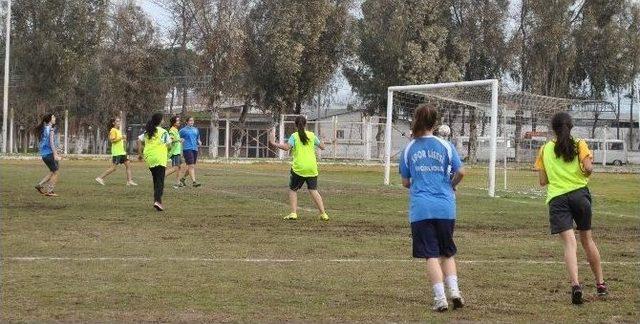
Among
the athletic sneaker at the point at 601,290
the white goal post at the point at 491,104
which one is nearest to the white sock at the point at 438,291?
the athletic sneaker at the point at 601,290

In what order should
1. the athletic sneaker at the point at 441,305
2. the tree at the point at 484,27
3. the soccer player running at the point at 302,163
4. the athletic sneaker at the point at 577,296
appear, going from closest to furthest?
the athletic sneaker at the point at 441,305 → the athletic sneaker at the point at 577,296 → the soccer player running at the point at 302,163 → the tree at the point at 484,27

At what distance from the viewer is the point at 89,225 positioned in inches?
582

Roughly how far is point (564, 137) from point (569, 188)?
17.9 inches

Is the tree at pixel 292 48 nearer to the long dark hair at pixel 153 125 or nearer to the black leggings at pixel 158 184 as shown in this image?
the long dark hair at pixel 153 125

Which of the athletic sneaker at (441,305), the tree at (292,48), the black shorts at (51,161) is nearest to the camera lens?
the athletic sneaker at (441,305)

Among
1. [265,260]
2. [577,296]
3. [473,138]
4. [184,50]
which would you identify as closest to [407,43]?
[184,50]

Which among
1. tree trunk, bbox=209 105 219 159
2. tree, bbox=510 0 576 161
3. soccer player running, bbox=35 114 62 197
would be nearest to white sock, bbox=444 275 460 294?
soccer player running, bbox=35 114 62 197

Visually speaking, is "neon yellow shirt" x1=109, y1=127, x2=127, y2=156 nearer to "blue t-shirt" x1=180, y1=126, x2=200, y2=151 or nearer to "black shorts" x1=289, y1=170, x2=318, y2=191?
"blue t-shirt" x1=180, y1=126, x2=200, y2=151

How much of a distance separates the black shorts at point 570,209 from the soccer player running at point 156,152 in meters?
10.0

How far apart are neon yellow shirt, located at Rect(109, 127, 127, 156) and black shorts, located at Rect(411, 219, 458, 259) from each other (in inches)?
681

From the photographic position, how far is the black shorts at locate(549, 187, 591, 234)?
28.9ft

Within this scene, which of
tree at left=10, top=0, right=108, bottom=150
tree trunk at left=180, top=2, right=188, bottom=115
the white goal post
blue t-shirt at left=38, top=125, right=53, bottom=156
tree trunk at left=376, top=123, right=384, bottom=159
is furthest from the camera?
tree trunk at left=180, top=2, right=188, bottom=115

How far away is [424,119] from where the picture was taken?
8.22 m

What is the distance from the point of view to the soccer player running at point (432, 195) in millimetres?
8203
